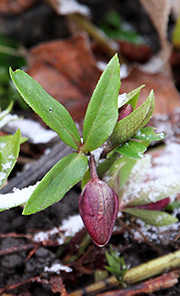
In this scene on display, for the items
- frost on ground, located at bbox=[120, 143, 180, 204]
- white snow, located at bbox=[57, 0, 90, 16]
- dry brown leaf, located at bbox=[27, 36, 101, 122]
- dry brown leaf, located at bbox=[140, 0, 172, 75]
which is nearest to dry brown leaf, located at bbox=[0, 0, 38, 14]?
white snow, located at bbox=[57, 0, 90, 16]

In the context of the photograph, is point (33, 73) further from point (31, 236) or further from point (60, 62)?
point (31, 236)

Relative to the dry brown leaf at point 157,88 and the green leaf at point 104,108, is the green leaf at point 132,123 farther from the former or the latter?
the dry brown leaf at point 157,88

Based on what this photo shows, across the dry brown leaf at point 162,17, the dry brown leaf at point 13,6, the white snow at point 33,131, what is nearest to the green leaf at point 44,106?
the white snow at point 33,131

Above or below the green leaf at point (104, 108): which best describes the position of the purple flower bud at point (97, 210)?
below

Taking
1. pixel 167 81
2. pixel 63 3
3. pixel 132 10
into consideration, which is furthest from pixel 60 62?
pixel 132 10

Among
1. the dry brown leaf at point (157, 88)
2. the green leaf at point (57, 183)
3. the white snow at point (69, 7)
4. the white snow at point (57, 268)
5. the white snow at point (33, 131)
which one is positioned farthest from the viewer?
the white snow at point (69, 7)

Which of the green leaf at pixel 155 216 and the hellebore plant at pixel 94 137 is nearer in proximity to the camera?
the hellebore plant at pixel 94 137
